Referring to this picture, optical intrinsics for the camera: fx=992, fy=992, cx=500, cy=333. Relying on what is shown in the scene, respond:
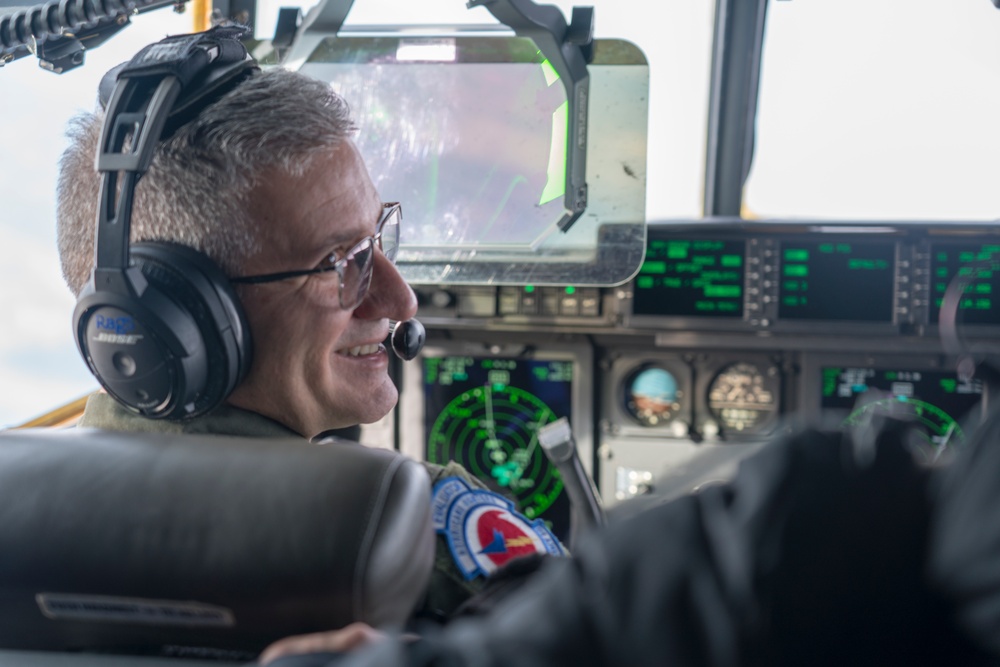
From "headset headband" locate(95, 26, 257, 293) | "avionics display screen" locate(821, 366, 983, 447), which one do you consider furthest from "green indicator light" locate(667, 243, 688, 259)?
"headset headband" locate(95, 26, 257, 293)

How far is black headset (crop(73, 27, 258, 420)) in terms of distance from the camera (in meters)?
0.91

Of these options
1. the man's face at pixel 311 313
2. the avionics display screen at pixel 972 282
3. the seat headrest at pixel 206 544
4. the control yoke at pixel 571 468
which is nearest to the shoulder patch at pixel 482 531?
the man's face at pixel 311 313

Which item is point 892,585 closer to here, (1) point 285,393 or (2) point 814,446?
(2) point 814,446

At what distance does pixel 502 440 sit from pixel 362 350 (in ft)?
4.32

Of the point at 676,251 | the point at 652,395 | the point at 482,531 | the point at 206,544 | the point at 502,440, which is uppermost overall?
the point at 676,251

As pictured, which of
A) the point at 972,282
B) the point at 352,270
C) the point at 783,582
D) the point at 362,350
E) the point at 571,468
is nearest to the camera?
the point at 783,582

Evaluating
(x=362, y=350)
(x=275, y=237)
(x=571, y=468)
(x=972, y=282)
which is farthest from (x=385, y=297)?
(x=972, y=282)

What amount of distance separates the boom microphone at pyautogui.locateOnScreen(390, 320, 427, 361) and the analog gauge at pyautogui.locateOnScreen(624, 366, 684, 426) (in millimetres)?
1231

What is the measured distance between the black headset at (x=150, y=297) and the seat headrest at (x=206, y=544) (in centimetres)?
29

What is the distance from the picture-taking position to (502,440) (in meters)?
2.58

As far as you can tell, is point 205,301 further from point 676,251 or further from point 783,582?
point 676,251

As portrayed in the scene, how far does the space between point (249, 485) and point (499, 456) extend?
201cm

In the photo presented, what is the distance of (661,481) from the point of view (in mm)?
2555

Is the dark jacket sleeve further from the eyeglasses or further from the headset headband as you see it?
the eyeglasses
